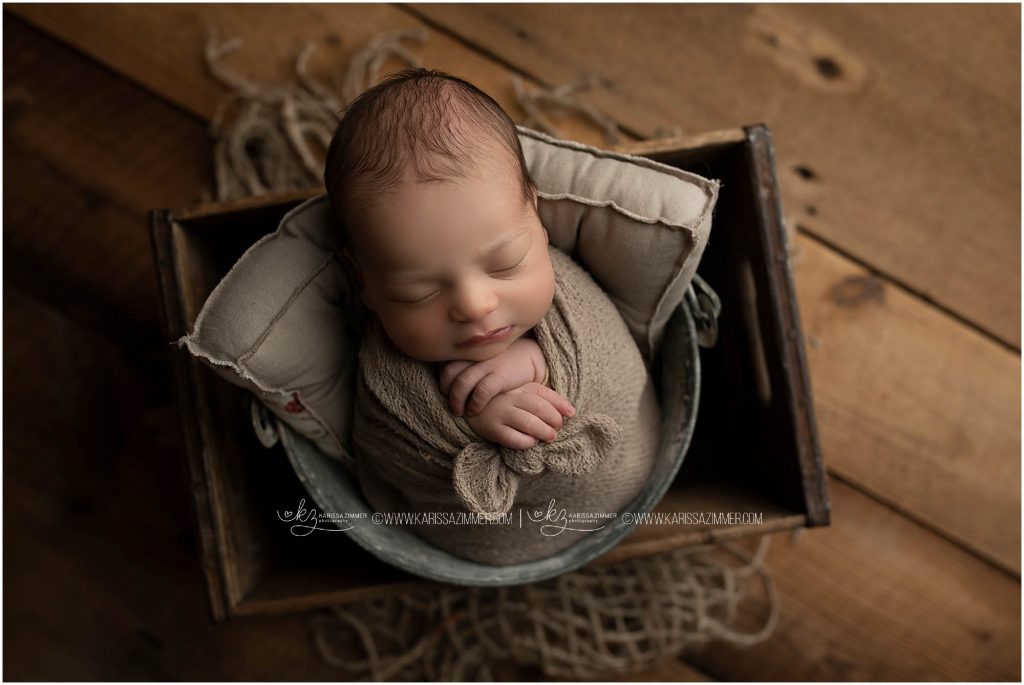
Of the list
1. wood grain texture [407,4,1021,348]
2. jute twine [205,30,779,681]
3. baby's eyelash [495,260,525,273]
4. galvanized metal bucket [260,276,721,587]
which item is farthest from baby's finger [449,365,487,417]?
wood grain texture [407,4,1021,348]

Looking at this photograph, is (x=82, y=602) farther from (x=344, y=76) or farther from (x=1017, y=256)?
(x=1017, y=256)

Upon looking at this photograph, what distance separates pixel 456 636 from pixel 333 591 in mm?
304

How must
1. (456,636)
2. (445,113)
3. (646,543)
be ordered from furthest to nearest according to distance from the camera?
(456,636)
(646,543)
(445,113)

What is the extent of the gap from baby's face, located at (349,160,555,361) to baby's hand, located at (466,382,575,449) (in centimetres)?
5

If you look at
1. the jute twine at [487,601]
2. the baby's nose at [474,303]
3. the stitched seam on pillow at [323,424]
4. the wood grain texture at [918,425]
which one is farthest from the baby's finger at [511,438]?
the wood grain texture at [918,425]

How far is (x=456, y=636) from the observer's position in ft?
3.56

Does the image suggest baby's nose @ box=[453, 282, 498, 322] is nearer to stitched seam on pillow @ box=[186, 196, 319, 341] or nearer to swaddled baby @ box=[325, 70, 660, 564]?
swaddled baby @ box=[325, 70, 660, 564]

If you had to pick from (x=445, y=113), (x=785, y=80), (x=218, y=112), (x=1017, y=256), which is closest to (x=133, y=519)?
(x=218, y=112)

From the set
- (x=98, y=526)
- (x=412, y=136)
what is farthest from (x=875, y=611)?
(x=98, y=526)

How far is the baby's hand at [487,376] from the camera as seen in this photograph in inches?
27.3

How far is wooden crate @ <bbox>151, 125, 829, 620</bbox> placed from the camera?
2.62ft

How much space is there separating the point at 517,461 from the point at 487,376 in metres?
0.09

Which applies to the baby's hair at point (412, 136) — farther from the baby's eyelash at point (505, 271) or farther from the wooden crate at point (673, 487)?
the wooden crate at point (673, 487)

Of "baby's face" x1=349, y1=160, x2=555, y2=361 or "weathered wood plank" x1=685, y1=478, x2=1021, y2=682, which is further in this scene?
"weathered wood plank" x1=685, y1=478, x2=1021, y2=682
